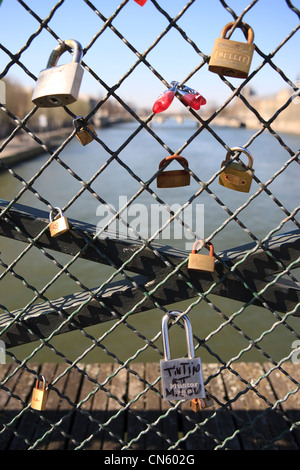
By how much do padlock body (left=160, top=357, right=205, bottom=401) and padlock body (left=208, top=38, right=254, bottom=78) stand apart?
0.99 metres

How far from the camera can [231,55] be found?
3.93 feet

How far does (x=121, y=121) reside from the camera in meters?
89.2

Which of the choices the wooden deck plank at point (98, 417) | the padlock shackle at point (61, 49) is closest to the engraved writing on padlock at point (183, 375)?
the padlock shackle at point (61, 49)

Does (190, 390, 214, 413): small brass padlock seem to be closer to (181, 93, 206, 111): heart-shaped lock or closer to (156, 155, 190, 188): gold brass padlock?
(156, 155, 190, 188): gold brass padlock

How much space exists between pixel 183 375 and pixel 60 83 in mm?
1088

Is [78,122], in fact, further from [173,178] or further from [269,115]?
[269,115]

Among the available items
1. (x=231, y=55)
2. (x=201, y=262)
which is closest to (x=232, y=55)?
(x=231, y=55)

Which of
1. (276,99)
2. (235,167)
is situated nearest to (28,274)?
(235,167)

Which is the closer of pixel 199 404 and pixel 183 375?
pixel 183 375

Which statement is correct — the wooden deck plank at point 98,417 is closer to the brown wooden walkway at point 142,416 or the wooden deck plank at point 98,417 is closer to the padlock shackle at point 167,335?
the brown wooden walkway at point 142,416

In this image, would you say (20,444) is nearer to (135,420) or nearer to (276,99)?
(135,420)

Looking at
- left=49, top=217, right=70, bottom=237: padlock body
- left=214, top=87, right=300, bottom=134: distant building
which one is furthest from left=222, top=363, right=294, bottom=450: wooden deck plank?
left=214, top=87, right=300, bottom=134: distant building

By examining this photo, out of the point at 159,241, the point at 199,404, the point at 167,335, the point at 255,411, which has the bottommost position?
the point at 199,404
